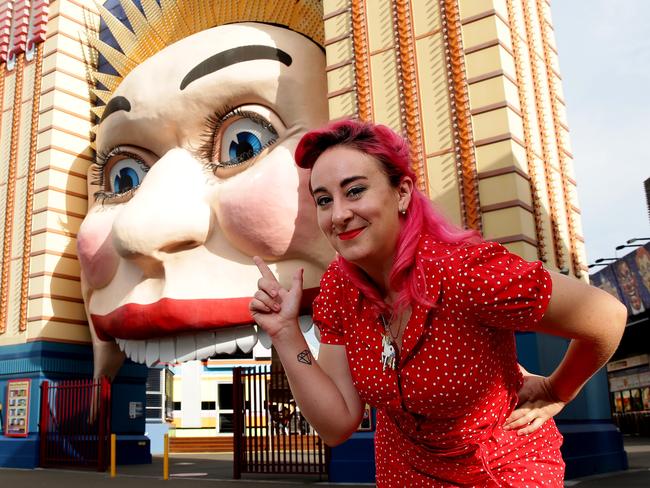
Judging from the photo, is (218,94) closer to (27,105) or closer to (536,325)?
(27,105)

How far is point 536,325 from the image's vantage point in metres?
1.56

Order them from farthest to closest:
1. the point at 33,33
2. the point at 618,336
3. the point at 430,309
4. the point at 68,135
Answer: the point at 33,33 < the point at 68,135 < the point at 618,336 < the point at 430,309

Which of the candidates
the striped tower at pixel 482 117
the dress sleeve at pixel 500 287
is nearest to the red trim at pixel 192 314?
the striped tower at pixel 482 117

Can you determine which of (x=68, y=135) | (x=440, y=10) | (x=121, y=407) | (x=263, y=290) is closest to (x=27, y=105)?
(x=68, y=135)

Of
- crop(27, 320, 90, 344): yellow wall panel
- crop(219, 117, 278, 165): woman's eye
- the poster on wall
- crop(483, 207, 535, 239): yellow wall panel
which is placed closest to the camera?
A: crop(483, 207, 535, 239): yellow wall panel

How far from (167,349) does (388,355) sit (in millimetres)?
6269

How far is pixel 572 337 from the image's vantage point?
1.64 meters

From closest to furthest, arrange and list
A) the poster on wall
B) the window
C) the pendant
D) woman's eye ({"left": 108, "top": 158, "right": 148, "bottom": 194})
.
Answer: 1. the pendant
2. woman's eye ({"left": 108, "top": 158, "right": 148, "bottom": 194})
3. the poster on wall
4. the window

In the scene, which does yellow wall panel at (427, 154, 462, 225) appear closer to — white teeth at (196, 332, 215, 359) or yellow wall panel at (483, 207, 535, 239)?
yellow wall panel at (483, 207, 535, 239)

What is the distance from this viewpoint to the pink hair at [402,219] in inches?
63.1

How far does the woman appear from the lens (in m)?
1.52

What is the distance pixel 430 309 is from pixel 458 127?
540 centimetres

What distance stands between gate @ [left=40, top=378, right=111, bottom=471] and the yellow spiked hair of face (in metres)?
4.41

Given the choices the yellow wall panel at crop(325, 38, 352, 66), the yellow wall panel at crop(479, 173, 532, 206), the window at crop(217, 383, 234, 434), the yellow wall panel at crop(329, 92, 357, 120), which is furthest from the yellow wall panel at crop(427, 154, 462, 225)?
the window at crop(217, 383, 234, 434)
